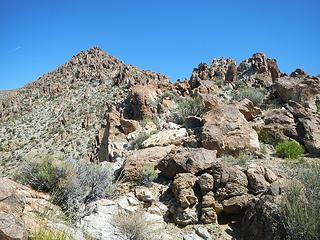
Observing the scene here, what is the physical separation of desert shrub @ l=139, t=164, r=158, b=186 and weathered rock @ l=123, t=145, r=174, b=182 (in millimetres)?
172

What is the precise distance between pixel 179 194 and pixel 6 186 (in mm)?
3869

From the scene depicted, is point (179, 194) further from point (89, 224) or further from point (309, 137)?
point (309, 137)

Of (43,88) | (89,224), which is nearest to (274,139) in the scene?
(89,224)

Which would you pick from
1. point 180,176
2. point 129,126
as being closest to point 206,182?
point 180,176

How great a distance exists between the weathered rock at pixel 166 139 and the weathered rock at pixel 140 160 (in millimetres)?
755

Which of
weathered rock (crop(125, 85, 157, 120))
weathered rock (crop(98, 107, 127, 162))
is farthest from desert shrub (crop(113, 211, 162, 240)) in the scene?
weathered rock (crop(125, 85, 157, 120))

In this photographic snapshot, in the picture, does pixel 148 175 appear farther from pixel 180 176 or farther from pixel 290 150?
pixel 290 150

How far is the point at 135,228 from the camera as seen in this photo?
684 centimetres

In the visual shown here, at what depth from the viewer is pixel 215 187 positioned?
8.55 metres

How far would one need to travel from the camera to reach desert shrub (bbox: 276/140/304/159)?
11548mm

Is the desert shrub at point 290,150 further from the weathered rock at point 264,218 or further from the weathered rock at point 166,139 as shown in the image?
the weathered rock at point 264,218

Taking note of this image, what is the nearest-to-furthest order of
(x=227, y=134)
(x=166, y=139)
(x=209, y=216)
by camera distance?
(x=209, y=216) → (x=227, y=134) → (x=166, y=139)

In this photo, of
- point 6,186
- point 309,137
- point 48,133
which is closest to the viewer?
point 6,186

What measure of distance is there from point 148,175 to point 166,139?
2.85 m
